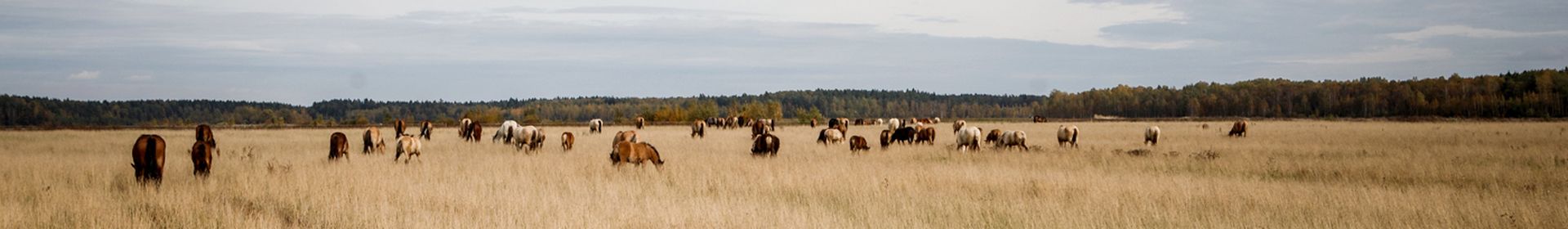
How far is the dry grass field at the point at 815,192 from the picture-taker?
28.9 feet

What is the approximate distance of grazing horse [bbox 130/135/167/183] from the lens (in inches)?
498

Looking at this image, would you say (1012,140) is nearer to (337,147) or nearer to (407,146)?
(407,146)

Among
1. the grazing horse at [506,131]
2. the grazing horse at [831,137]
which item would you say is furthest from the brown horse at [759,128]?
the grazing horse at [506,131]

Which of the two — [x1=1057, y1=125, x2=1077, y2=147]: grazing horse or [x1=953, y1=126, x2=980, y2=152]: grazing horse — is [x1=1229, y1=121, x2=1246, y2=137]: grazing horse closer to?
[x1=1057, y1=125, x2=1077, y2=147]: grazing horse

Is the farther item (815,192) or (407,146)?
(407,146)

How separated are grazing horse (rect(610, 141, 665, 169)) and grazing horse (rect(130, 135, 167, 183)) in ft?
20.3

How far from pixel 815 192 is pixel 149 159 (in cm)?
876

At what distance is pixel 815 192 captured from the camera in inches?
469

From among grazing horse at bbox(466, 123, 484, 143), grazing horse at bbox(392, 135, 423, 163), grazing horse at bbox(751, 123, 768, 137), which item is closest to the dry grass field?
grazing horse at bbox(392, 135, 423, 163)

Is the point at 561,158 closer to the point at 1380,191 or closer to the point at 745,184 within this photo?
the point at 745,184

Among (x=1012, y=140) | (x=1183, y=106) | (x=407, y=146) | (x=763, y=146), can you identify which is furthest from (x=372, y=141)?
(x=1183, y=106)

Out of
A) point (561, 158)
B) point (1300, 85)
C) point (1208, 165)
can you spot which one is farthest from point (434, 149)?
point (1300, 85)

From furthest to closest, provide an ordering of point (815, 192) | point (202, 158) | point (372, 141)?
point (372, 141) → point (202, 158) → point (815, 192)

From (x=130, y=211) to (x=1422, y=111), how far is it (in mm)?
125356
